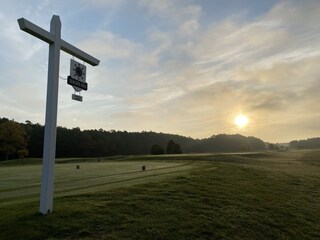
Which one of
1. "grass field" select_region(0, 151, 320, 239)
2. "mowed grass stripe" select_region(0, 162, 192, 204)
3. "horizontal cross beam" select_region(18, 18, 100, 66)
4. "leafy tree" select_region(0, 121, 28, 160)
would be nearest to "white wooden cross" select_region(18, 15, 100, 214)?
"horizontal cross beam" select_region(18, 18, 100, 66)

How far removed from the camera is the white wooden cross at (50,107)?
27.5 ft

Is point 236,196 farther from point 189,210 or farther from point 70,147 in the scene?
point 70,147

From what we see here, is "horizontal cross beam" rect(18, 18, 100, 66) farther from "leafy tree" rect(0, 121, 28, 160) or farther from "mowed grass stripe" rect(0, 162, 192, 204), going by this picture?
"leafy tree" rect(0, 121, 28, 160)

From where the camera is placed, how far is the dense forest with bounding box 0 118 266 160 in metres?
63.8

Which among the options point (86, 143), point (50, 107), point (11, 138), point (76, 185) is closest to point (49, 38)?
point (50, 107)

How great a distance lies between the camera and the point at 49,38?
28.6ft

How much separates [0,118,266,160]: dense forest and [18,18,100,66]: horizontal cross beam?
59116mm

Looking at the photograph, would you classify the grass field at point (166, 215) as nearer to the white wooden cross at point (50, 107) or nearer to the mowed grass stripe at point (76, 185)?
the mowed grass stripe at point (76, 185)

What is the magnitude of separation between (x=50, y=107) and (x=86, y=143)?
91.8 m

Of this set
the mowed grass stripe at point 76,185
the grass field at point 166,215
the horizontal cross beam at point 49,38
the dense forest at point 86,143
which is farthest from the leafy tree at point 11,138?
the horizontal cross beam at point 49,38

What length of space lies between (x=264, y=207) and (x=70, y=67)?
893 cm

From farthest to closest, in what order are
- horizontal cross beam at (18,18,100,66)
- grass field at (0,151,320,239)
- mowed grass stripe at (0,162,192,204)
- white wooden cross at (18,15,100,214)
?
mowed grass stripe at (0,162,192,204) < white wooden cross at (18,15,100,214) < horizontal cross beam at (18,18,100,66) < grass field at (0,151,320,239)

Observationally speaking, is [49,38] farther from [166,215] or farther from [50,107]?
[166,215]

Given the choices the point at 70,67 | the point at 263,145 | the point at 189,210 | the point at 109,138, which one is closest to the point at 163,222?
the point at 189,210
